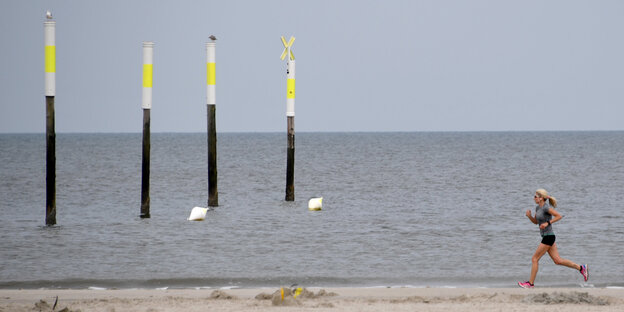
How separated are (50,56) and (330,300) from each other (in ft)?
41.3

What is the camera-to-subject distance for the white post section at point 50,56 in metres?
23.3

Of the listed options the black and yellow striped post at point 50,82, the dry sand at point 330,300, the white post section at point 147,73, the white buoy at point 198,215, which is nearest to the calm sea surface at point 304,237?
the white buoy at point 198,215

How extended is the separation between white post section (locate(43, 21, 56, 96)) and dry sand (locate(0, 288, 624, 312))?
9438 millimetres

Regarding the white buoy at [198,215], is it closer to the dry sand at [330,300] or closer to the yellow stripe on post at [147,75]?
the yellow stripe on post at [147,75]

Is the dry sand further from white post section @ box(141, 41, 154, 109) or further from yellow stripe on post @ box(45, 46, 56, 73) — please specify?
white post section @ box(141, 41, 154, 109)

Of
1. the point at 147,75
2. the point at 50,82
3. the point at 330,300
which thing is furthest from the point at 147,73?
the point at 330,300

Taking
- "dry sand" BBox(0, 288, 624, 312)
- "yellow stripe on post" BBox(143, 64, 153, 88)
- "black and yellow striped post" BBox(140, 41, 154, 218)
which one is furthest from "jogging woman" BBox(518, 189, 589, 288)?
"yellow stripe on post" BBox(143, 64, 153, 88)

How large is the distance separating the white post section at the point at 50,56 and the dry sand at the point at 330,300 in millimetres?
9438

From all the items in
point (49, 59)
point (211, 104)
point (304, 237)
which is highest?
point (49, 59)

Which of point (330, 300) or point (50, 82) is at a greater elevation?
point (50, 82)

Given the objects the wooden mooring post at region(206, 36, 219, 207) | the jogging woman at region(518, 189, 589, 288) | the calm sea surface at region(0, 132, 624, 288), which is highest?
the wooden mooring post at region(206, 36, 219, 207)

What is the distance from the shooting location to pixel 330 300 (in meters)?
13.8

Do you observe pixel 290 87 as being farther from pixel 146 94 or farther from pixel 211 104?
pixel 146 94

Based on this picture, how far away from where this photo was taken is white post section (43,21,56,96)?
23344 millimetres
